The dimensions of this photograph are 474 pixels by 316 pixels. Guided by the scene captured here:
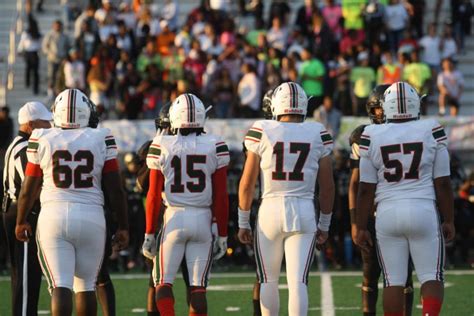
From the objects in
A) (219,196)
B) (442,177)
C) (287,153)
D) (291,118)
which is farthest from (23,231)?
(442,177)

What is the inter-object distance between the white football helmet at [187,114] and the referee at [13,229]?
107 cm

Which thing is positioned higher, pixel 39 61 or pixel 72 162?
pixel 39 61

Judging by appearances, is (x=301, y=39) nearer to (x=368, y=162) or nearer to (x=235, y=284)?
(x=235, y=284)

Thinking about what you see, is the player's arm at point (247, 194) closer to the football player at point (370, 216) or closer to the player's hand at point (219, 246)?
the player's hand at point (219, 246)

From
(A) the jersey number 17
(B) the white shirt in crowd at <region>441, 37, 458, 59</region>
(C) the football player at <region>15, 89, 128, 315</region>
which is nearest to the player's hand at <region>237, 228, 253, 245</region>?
(A) the jersey number 17

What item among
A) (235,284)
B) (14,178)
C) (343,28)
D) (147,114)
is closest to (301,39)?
(343,28)

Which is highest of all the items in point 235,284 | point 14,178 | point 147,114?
point 147,114

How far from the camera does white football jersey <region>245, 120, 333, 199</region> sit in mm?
8711

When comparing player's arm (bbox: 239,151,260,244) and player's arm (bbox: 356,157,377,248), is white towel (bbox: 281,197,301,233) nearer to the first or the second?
player's arm (bbox: 239,151,260,244)

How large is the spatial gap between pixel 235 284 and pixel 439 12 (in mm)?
8961

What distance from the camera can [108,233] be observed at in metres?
9.11

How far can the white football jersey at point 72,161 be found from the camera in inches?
333

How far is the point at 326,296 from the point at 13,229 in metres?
4.03

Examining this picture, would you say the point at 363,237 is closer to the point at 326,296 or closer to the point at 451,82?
the point at 326,296
